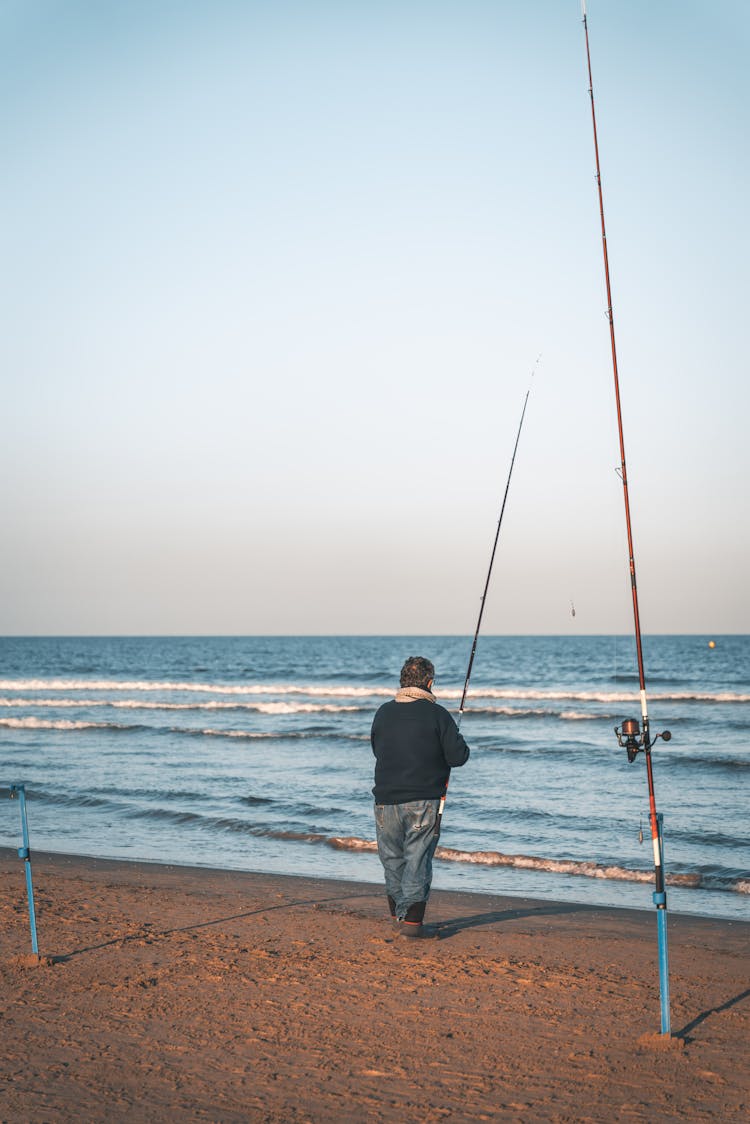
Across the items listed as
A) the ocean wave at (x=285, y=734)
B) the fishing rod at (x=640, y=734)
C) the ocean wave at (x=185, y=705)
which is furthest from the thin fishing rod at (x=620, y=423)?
the ocean wave at (x=185, y=705)

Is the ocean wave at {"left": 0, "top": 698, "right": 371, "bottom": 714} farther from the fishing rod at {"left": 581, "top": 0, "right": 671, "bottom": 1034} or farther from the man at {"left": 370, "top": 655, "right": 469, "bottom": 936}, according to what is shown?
the fishing rod at {"left": 581, "top": 0, "right": 671, "bottom": 1034}

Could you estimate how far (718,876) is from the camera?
31.5 feet

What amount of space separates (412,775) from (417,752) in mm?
141

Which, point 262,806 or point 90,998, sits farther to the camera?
point 262,806

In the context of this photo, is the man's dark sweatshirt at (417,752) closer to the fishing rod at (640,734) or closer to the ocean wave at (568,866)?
the fishing rod at (640,734)

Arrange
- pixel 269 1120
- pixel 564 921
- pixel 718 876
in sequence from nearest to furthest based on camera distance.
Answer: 1. pixel 269 1120
2. pixel 564 921
3. pixel 718 876

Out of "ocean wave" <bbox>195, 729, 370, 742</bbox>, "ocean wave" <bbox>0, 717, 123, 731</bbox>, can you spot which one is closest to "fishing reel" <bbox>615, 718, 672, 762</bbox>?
"ocean wave" <bbox>195, 729, 370, 742</bbox>

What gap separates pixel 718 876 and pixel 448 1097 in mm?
6338

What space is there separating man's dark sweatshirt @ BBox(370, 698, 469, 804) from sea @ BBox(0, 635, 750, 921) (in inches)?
114

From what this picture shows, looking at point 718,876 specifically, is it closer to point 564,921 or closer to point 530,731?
point 564,921

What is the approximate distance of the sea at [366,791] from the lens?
10.0m

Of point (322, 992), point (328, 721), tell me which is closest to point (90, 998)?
point (322, 992)

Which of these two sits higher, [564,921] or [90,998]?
[90,998]

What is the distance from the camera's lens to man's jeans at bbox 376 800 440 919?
6.34 meters
